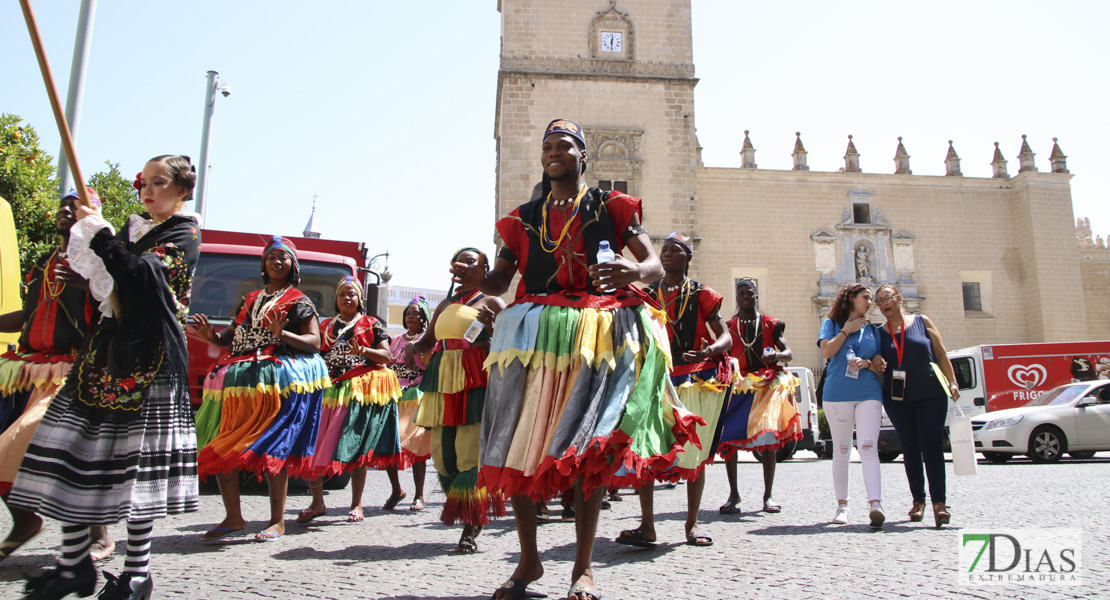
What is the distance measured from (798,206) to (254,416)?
128 ft

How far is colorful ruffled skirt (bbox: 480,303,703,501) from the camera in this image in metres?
3.21

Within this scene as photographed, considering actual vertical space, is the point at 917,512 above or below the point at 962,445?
below

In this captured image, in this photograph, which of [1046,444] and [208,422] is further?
[1046,444]

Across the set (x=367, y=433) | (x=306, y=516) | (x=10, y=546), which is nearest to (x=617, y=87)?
(x=367, y=433)

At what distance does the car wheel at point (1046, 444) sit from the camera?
14188 mm

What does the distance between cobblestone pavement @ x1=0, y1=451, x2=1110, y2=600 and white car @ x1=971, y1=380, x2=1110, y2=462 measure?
789 centimetres

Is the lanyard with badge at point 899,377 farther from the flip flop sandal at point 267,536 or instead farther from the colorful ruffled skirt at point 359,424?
the flip flop sandal at point 267,536

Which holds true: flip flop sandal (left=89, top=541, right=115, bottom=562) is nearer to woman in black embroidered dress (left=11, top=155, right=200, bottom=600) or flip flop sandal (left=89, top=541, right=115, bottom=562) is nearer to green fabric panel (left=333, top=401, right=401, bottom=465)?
woman in black embroidered dress (left=11, top=155, right=200, bottom=600)

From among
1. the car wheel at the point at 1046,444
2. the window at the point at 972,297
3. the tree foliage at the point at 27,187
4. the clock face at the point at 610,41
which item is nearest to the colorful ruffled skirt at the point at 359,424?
the tree foliage at the point at 27,187

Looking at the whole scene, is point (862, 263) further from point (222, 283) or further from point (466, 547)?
point (466, 547)

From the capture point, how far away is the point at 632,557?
4.48 metres

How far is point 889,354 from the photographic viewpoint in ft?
20.7

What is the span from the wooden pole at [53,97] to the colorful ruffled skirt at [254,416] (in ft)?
7.06

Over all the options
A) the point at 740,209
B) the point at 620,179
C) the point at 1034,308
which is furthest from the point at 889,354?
the point at 1034,308
